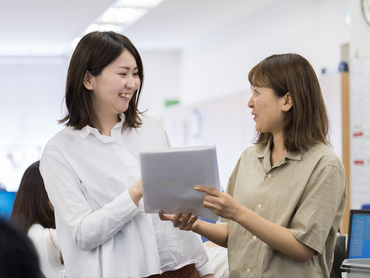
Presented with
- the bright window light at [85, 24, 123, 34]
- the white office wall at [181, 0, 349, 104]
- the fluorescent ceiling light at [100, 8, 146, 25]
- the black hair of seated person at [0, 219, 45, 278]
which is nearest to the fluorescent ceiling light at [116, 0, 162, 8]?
the fluorescent ceiling light at [100, 8, 146, 25]

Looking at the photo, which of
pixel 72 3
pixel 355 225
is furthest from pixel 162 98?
pixel 355 225

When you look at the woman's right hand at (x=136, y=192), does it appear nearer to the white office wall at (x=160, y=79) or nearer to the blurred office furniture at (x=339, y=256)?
the blurred office furniture at (x=339, y=256)

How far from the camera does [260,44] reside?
6.72 metres

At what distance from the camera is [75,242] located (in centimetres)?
141

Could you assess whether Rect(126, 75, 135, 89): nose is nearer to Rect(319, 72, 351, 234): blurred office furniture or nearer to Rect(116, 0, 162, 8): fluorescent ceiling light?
Rect(319, 72, 351, 234): blurred office furniture

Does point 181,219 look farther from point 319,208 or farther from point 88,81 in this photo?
point 88,81

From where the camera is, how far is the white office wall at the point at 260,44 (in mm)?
5277

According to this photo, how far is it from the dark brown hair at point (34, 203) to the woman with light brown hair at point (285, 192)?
141 centimetres

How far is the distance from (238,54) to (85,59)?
6118 millimetres

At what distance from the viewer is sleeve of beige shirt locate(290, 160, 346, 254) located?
133 cm

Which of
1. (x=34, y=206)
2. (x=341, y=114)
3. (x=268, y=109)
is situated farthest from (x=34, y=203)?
(x=341, y=114)

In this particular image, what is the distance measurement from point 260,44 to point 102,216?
5.85m

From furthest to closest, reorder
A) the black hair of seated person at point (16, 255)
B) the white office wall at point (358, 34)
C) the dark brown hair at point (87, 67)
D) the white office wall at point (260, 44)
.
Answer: the white office wall at point (260, 44), the white office wall at point (358, 34), the dark brown hair at point (87, 67), the black hair of seated person at point (16, 255)


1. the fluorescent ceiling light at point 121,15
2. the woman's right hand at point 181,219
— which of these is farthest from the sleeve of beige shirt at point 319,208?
the fluorescent ceiling light at point 121,15
